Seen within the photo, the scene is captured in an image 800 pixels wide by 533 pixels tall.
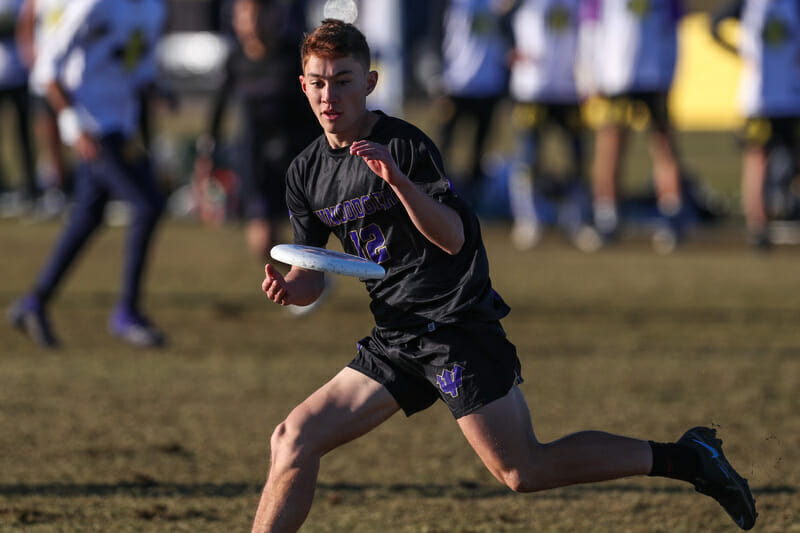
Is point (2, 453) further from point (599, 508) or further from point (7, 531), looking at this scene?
point (599, 508)

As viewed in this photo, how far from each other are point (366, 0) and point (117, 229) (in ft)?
29.5

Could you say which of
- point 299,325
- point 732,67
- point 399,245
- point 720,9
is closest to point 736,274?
point 720,9

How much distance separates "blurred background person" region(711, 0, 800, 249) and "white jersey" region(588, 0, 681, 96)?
687 mm

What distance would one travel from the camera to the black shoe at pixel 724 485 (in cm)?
363

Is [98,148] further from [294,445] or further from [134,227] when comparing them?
[294,445]

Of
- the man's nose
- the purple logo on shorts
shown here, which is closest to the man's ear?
the man's nose

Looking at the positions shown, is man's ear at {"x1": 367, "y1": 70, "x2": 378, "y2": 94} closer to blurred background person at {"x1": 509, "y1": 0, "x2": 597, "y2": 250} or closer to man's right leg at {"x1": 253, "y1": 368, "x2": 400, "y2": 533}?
man's right leg at {"x1": 253, "y1": 368, "x2": 400, "y2": 533}

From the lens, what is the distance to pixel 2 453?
4.98 meters

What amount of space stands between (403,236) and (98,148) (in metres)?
4.11

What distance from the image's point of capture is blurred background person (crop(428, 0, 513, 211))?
1324cm

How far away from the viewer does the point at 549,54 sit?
11969mm

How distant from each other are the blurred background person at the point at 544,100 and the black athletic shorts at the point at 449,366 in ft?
26.9

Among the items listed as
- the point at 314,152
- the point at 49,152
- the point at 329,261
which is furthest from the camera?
the point at 49,152

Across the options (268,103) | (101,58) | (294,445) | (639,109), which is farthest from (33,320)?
(639,109)
